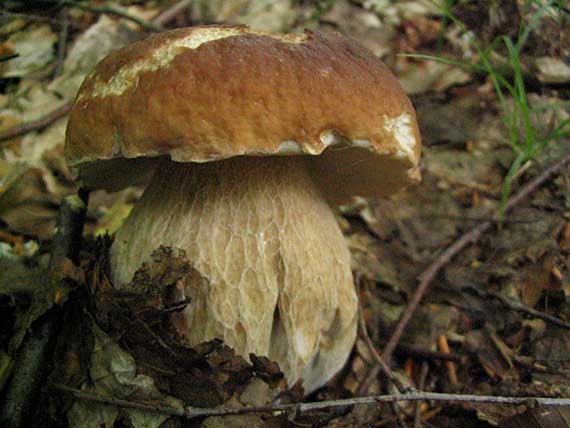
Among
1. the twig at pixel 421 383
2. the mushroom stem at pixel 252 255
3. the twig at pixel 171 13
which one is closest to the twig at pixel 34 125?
the twig at pixel 171 13

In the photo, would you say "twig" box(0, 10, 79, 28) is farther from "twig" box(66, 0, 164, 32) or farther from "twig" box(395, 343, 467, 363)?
"twig" box(395, 343, 467, 363)

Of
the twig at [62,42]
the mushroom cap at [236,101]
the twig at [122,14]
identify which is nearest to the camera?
the mushroom cap at [236,101]

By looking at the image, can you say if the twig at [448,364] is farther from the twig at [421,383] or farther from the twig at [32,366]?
the twig at [32,366]

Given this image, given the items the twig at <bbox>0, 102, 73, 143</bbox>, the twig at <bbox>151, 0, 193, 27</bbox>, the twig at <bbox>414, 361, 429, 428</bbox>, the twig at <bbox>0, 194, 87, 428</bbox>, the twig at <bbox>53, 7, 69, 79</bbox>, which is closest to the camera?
the twig at <bbox>0, 194, 87, 428</bbox>

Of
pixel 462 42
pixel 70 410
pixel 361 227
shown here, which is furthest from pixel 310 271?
pixel 462 42

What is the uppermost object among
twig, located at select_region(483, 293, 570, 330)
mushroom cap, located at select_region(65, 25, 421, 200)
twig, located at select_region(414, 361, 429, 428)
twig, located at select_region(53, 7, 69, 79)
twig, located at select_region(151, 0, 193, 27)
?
mushroom cap, located at select_region(65, 25, 421, 200)

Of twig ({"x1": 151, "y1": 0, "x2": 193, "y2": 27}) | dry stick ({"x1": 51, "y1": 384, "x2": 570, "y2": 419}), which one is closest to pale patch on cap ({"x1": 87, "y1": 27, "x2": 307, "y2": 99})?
dry stick ({"x1": 51, "y1": 384, "x2": 570, "y2": 419})

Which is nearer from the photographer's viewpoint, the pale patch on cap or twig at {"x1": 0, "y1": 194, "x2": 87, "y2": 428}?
the pale patch on cap
